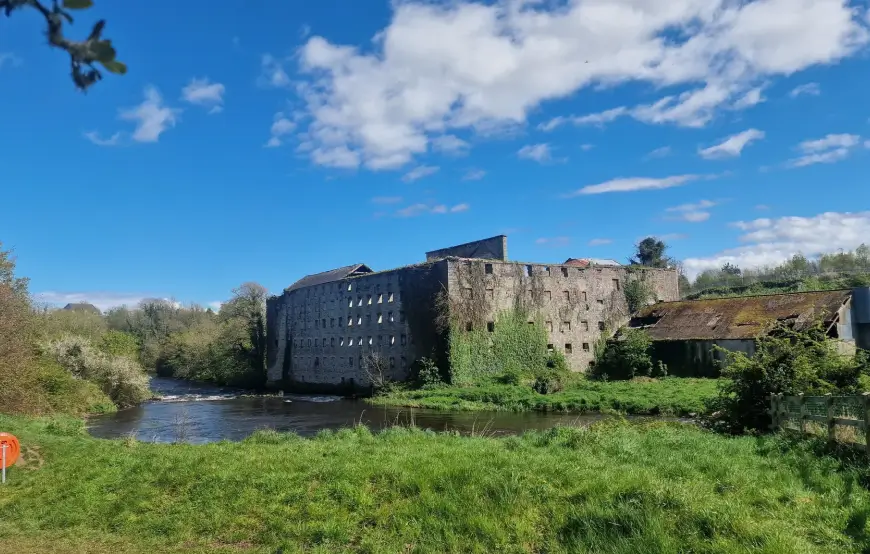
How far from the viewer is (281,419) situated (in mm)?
29797

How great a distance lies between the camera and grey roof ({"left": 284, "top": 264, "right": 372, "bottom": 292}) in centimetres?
4884

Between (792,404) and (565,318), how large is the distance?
101 ft

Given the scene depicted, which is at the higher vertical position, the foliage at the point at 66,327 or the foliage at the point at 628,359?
the foliage at the point at 66,327

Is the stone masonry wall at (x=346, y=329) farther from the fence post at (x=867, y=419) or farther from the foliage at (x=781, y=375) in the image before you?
the fence post at (x=867, y=419)

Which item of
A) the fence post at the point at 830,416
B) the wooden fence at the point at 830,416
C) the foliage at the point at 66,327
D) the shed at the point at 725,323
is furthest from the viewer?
the foliage at the point at 66,327

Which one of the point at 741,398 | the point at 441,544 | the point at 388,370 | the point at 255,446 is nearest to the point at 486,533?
the point at 441,544

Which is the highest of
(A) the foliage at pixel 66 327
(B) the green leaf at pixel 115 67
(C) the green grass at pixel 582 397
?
(A) the foliage at pixel 66 327

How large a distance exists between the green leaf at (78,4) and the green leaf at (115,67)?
0.72 feet

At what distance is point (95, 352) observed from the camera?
36.7m

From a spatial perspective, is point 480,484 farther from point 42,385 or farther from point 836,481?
point 42,385

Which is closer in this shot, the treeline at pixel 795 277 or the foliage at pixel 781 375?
the foliage at pixel 781 375

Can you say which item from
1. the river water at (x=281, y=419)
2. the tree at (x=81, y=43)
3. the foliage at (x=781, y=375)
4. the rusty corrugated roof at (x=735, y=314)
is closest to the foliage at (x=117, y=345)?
the river water at (x=281, y=419)

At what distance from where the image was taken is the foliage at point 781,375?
13391 millimetres

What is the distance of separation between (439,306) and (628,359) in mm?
13249
